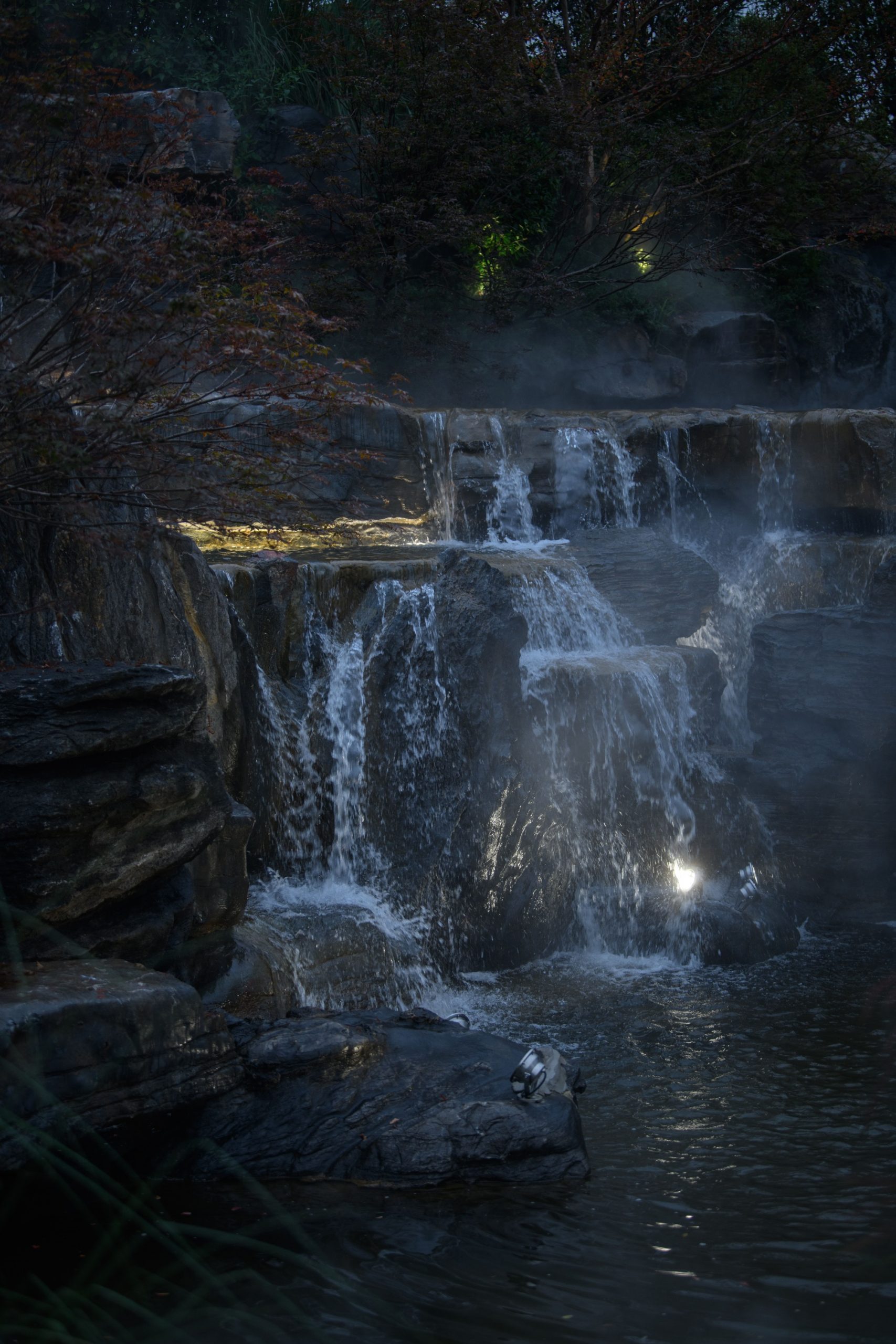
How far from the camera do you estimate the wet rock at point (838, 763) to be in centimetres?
994

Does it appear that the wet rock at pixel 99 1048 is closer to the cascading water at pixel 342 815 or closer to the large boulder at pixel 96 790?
the large boulder at pixel 96 790

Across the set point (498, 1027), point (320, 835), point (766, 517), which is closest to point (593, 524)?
point (766, 517)

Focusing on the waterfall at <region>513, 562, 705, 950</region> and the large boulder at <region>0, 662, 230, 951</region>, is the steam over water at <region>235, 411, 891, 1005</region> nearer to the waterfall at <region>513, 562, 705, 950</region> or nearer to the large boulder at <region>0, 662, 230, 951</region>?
the waterfall at <region>513, 562, 705, 950</region>

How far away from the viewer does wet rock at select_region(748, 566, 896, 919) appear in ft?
32.6

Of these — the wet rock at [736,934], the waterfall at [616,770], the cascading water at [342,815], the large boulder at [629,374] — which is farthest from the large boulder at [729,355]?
the wet rock at [736,934]

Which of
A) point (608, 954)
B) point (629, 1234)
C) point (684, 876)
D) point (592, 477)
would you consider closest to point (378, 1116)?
point (629, 1234)

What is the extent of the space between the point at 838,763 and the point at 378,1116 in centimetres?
655

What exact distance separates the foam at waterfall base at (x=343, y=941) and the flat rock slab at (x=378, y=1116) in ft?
5.28

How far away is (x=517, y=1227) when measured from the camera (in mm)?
4344

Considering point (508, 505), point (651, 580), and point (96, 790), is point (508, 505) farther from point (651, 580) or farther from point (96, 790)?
point (96, 790)

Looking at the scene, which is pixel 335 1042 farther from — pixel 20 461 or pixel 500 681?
pixel 500 681

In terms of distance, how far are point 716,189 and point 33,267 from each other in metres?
13.4

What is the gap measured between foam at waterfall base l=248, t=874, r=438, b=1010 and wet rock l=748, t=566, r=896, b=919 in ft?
13.2

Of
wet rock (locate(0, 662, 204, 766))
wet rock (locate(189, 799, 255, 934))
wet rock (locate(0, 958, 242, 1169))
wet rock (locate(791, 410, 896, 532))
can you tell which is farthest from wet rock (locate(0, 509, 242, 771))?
wet rock (locate(791, 410, 896, 532))
